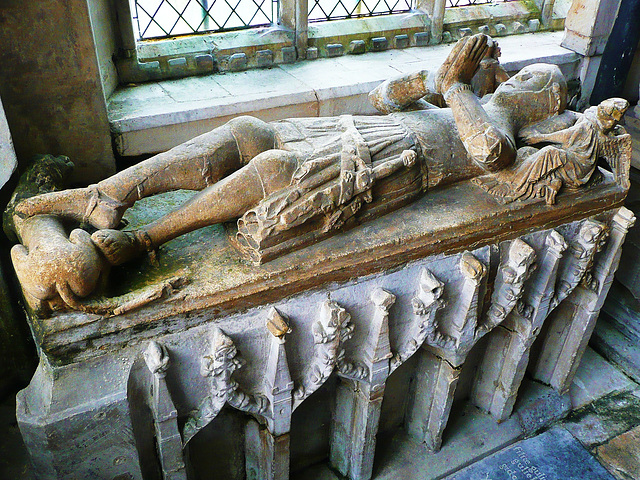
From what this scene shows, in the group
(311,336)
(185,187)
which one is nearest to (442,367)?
(311,336)

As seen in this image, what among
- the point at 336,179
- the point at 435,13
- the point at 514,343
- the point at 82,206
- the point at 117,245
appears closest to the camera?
the point at 117,245

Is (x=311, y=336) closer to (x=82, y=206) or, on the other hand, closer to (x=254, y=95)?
(x=82, y=206)

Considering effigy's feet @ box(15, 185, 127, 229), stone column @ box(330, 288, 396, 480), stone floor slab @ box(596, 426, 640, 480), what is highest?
effigy's feet @ box(15, 185, 127, 229)

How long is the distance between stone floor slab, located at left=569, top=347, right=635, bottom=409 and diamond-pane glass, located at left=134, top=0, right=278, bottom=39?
3329 millimetres

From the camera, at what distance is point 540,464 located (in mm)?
3617

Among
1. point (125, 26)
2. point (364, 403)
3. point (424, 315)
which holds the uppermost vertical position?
point (125, 26)

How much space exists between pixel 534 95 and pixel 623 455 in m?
2.22

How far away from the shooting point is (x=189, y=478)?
3.03 metres

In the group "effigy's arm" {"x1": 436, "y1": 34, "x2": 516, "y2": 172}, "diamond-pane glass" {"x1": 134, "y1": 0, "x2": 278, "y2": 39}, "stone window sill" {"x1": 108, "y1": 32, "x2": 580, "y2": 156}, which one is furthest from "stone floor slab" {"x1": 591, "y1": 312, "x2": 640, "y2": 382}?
"diamond-pane glass" {"x1": 134, "y1": 0, "x2": 278, "y2": 39}

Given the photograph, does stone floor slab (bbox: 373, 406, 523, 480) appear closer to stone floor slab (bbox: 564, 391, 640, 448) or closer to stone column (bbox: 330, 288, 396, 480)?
Answer: stone column (bbox: 330, 288, 396, 480)

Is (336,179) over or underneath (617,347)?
over

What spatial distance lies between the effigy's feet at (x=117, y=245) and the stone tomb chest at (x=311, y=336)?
A: 0.34ft

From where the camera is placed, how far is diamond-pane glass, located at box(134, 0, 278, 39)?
415cm

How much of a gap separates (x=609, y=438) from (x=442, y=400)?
1.20 metres
